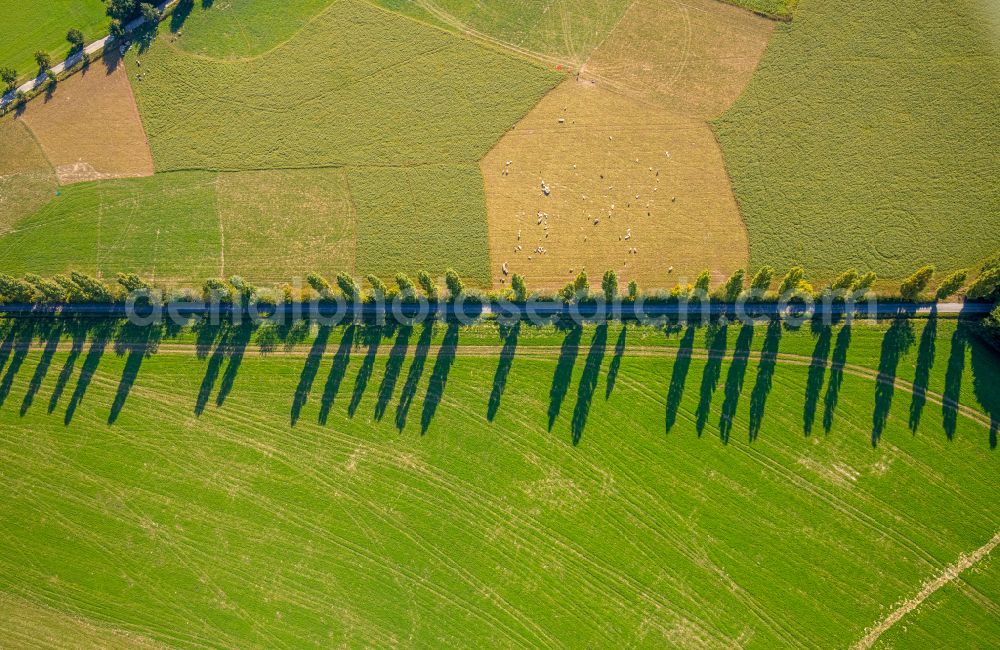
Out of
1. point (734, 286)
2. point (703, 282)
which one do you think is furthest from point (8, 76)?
point (734, 286)

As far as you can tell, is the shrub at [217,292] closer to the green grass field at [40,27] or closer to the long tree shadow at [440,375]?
the long tree shadow at [440,375]

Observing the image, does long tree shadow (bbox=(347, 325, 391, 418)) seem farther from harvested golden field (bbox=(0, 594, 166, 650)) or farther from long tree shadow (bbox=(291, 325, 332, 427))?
harvested golden field (bbox=(0, 594, 166, 650))

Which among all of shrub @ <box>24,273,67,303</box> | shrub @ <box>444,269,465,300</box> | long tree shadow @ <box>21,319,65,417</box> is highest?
shrub @ <box>444,269,465,300</box>

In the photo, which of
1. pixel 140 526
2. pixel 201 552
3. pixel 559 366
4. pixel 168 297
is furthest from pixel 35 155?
pixel 559 366

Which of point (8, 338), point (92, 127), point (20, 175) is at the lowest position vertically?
point (8, 338)

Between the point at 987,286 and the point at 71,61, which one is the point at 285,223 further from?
the point at 987,286

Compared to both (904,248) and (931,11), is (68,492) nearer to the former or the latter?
(904,248)

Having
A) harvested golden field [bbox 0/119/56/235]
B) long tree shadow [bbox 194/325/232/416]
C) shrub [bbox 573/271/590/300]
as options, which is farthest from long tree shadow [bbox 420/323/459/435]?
harvested golden field [bbox 0/119/56/235]
